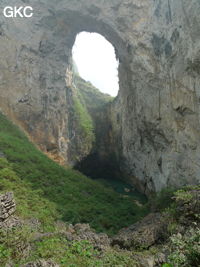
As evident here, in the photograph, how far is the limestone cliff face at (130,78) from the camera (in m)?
15.8

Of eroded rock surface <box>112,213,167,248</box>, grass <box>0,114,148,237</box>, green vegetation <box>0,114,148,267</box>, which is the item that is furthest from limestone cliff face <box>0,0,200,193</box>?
eroded rock surface <box>112,213,167,248</box>

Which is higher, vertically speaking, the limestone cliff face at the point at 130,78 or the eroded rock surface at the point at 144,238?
the limestone cliff face at the point at 130,78

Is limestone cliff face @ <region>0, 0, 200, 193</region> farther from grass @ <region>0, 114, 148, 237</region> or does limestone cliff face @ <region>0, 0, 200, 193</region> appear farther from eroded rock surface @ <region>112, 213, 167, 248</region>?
eroded rock surface @ <region>112, 213, 167, 248</region>

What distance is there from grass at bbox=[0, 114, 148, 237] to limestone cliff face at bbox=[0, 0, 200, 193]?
4970 mm

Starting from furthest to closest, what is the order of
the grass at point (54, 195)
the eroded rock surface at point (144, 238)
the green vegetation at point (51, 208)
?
the grass at point (54, 195)
the eroded rock surface at point (144, 238)
the green vegetation at point (51, 208)

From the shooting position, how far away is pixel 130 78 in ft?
76.2

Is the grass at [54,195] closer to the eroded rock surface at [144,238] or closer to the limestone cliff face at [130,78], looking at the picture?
the eroded rock surface at [144,238]

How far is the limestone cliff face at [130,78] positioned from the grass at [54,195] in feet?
16.3

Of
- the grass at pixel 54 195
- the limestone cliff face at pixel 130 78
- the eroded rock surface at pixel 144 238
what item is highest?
the limestone cliff face at pixel 130 78

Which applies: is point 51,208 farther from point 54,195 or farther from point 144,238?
point 144,238

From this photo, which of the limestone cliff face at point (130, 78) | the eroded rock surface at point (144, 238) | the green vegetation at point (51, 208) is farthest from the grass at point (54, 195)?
the limestone cliff face at point (130, 78)

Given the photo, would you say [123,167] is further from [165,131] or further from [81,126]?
[165,131]

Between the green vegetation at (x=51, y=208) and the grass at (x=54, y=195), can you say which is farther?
the grass at (x=54, y=195)

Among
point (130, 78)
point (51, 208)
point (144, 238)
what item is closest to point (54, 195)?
point (51, 208)
